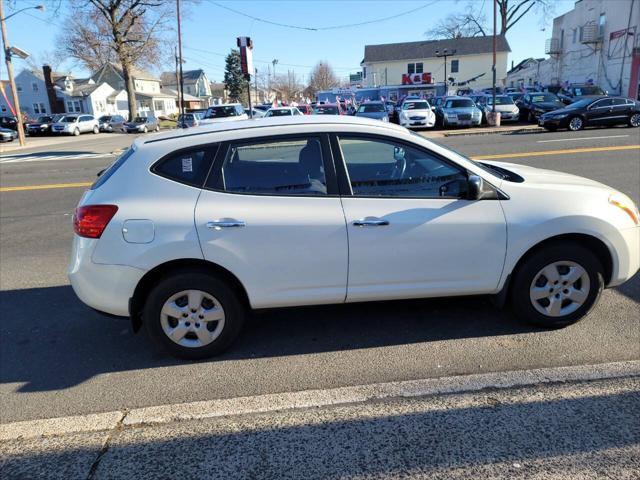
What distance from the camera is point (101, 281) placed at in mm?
3281

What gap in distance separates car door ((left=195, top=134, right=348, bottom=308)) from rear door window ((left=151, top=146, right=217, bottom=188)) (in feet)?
0.23

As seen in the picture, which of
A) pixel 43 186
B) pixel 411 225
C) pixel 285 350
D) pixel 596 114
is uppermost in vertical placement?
pixel 596 114

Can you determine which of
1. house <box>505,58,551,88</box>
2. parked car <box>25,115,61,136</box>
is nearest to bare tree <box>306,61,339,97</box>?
house <box>505,58,551,88</box>

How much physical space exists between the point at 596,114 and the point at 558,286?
780 inches

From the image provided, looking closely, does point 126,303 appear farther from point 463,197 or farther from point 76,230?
point 463,197

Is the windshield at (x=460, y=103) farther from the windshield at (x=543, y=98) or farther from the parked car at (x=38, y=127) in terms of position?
the parked car at (x=38, y=127)

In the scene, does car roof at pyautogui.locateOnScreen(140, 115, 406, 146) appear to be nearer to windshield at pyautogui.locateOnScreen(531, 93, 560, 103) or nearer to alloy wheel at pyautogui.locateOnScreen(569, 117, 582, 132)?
alloy wheel at pyautogui.locateOnScreen(569, 117, 582, 132)

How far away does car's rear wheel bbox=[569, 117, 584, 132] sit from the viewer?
1995 centimetres

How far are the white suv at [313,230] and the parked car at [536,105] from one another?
24257mm

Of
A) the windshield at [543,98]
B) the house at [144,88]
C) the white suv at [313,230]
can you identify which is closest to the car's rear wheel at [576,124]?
the windshield at [543,98]

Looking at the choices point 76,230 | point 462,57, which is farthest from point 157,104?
point 76,230

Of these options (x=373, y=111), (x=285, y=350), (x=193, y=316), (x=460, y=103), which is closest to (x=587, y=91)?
(x=460, y=103)

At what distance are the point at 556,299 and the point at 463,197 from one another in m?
1.10

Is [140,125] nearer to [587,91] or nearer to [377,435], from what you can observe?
[587,91]
